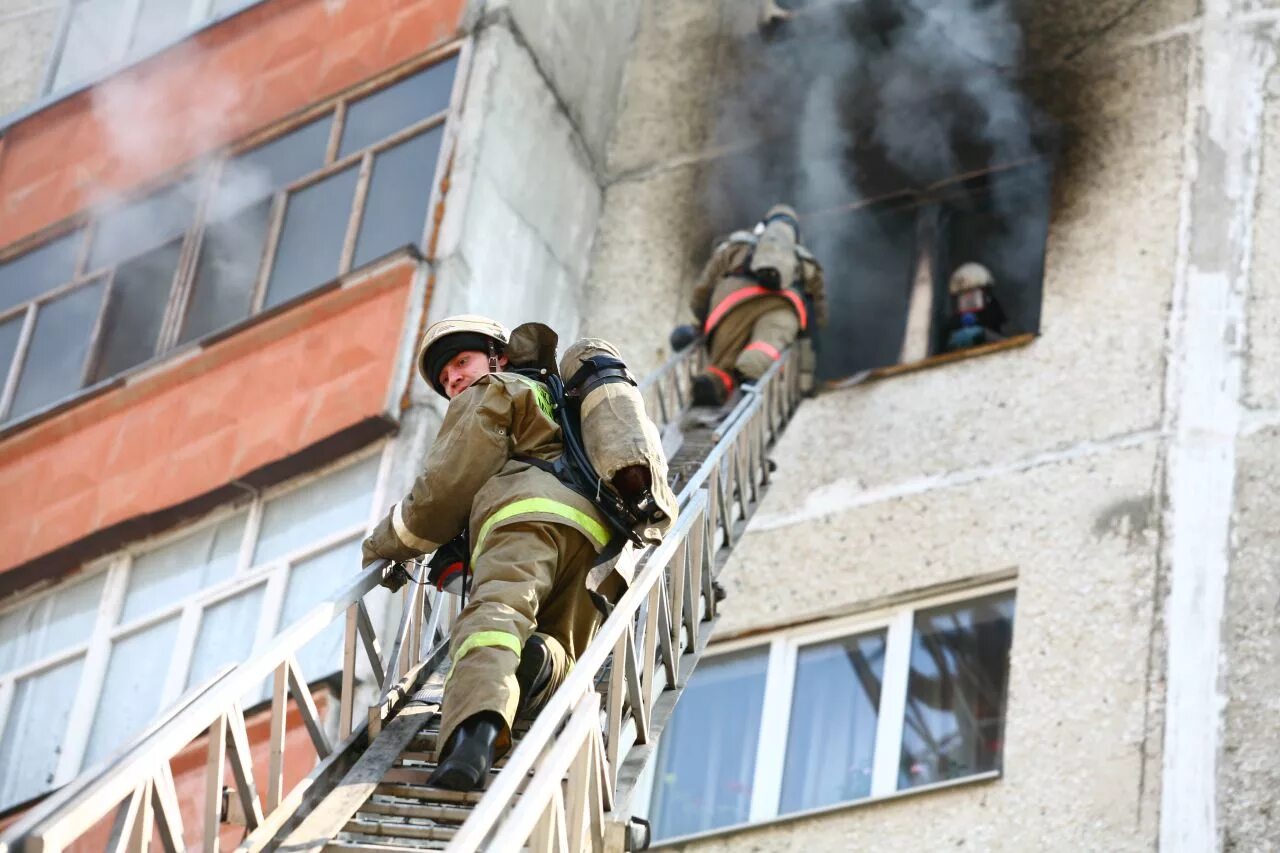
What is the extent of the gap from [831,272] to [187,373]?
12.8 ft

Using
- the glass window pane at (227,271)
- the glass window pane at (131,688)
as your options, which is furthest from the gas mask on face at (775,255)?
the glass window pane at (131,688)

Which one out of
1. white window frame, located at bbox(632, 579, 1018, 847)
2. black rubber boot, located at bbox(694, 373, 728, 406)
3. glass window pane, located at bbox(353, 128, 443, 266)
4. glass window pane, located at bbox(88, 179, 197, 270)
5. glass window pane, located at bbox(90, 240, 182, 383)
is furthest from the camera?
glass window pane, located at bbox(88, 179, 197, 270)

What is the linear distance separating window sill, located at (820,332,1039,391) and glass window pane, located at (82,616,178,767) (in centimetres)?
359

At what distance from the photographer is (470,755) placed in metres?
5.12

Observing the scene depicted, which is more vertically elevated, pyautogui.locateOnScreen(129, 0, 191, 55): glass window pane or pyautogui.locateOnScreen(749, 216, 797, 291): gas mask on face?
pyautogui.locateOnScreen(129, 0, 191, 55): glass window pane

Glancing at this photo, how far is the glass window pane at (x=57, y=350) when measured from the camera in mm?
11547

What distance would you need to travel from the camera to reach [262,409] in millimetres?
10094

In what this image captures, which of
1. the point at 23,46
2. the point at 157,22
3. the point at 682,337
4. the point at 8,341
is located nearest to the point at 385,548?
the point at 682,337

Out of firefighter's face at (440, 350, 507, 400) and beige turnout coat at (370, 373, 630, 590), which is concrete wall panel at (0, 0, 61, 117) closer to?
firefighter's face at (440, 350, 507, 400)

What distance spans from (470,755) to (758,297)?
17.1 feet

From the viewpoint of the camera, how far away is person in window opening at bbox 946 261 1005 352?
10.7 metres

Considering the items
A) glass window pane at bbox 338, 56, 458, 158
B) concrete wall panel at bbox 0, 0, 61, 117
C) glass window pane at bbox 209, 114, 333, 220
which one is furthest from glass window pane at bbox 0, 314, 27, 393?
concrete wall panel at bbox 0, 0, 61, 117

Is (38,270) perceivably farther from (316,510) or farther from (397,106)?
(316,510)

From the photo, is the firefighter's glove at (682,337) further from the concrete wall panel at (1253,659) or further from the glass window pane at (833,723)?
the concrete wall panel at (1253,659)
